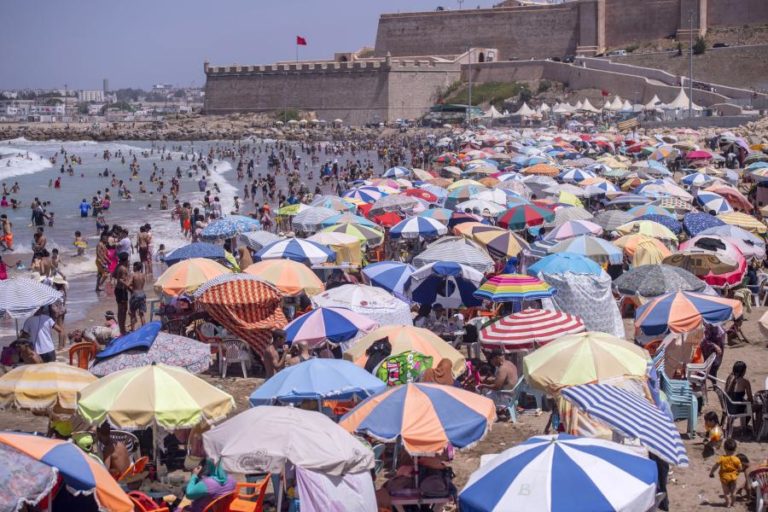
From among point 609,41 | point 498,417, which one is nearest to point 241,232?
point 498,417

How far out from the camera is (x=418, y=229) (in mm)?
14312

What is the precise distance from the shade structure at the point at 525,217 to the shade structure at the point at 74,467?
34.2ft

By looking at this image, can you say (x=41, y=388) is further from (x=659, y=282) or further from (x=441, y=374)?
(x=659, y=282)

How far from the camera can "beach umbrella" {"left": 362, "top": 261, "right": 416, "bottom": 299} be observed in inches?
440

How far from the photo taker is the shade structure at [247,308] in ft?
32.6

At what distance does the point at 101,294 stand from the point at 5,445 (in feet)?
39.1

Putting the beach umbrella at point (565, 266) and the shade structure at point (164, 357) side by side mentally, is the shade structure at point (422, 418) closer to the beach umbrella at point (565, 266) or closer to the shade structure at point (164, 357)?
the shade structure at point (164, 357)

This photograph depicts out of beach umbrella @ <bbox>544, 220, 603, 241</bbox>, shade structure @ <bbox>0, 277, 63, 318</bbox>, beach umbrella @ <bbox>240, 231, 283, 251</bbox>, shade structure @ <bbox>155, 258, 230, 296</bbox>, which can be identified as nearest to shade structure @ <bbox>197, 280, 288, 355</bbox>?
shade structure @ <bbox>155, 258, 230, 296</bbox>

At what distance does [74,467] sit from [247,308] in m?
4.92

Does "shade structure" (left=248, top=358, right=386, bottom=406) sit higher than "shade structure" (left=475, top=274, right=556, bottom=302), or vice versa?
"shade structure" (left=475, top=274, right=556, bottom=302)

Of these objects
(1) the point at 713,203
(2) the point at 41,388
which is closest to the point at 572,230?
(1) the point at 713,203

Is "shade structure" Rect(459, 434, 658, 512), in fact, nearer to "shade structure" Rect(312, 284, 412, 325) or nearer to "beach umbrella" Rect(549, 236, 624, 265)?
"shade structure" Rect(312, 284, 412, 325)

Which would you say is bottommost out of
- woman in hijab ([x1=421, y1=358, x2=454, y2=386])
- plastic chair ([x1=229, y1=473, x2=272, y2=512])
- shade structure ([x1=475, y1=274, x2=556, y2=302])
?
plastic chair ([x1=229, y1=473, x2=272, y2=512])

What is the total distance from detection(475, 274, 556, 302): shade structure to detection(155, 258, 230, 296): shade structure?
2781 mm
